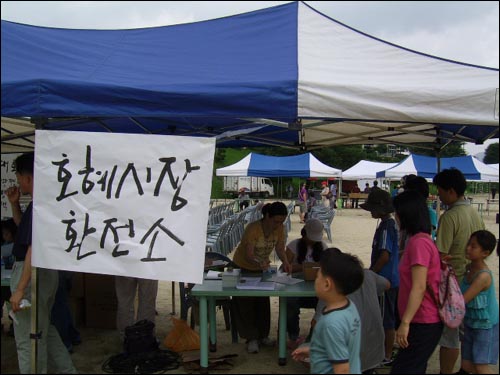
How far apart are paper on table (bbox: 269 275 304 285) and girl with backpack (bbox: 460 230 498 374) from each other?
1.34 metres

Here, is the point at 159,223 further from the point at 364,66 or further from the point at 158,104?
the point at 364,66

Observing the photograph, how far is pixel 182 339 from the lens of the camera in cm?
441

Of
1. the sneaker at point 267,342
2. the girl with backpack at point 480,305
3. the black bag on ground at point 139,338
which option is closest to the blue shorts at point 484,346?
the girl with backpack at point 480,305

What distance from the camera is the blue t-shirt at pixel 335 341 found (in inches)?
82.2

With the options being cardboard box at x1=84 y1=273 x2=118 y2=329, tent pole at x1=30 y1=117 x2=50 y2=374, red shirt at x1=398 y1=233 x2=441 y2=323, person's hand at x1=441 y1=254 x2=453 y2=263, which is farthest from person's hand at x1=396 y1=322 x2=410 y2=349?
cardboard box at x1=84 y1=273 x2=118 y2=329

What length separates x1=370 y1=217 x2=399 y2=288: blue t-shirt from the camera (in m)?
3.80

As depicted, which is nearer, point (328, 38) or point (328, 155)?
point (328, 38)

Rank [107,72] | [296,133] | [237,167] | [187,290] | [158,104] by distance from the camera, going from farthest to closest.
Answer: [237,167] → [296,133] → [187,290] → [107,72] → [158,104]

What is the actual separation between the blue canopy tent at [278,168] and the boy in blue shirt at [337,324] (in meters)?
13.2

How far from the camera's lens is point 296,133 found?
5.87m

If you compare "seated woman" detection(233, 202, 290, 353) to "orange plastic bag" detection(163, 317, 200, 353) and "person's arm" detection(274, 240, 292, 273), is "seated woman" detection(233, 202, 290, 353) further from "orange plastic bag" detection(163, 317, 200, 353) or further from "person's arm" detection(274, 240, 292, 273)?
"orange plastic bag" detection(163, 317, 200, 353)

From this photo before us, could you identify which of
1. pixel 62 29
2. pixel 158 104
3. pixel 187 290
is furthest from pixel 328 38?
pixel 187 290

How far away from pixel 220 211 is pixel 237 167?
13.3 ft

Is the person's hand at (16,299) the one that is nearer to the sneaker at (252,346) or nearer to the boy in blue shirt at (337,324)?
the boy in blue shirt at (337,324)
